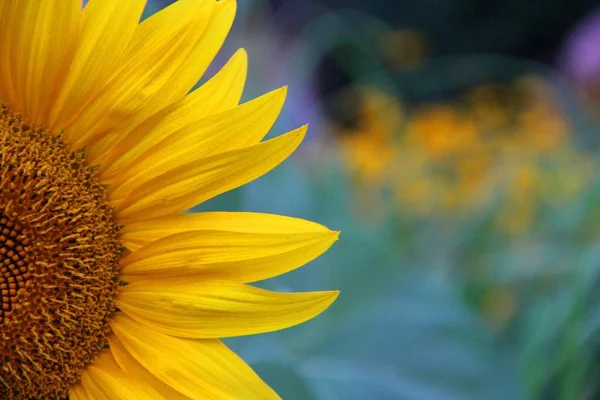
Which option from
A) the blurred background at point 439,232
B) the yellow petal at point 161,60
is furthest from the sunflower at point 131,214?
the blurred background at point 439,232

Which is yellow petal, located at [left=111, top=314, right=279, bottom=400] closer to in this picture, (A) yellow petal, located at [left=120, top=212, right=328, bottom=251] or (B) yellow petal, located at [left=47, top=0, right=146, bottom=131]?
(A) yellow petal, located at [left=120, top=212, right=328, bottom=251]

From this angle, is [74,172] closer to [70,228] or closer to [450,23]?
[70,228]

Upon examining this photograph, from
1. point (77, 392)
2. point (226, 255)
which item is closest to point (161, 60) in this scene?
point (226, 255)

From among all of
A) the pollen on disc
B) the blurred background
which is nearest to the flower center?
the pollen on disc

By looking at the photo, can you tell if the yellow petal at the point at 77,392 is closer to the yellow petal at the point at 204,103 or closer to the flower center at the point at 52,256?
the flower center at the point at 52,256

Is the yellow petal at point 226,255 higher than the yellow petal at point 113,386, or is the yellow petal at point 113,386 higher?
the yellow petal at point 226,255

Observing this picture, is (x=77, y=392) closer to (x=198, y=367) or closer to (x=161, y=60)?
(x=198, y=367)

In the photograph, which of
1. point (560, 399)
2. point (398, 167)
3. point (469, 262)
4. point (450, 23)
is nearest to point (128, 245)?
point (560, 399)
